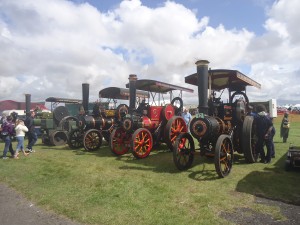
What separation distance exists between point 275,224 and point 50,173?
4717mm

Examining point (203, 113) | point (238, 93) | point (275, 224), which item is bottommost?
point (275, 224)

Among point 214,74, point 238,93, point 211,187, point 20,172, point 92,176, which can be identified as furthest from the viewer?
point 238,93

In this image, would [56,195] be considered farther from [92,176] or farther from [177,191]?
[177,191]

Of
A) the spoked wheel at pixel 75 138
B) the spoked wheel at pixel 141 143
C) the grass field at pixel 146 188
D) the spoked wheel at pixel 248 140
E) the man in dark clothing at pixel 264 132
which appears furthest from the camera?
the spoked wheel at pixel 75 138

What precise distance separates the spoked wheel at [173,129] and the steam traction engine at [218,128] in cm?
95

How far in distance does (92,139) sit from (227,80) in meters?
4.81

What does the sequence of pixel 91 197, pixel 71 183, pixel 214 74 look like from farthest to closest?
1. pixel 214 74
2. pixel 71 183
3. pixel 91 197

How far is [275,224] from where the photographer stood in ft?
11.4

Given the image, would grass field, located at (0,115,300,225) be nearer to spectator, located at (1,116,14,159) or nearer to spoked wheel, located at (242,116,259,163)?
spoked wheel, located at (242,116,259,163)

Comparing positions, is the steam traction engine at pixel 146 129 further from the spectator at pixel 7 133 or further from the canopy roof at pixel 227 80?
the spectator at pixel 7 133

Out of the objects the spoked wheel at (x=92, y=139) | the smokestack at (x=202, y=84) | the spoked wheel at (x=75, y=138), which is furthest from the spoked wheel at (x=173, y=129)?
the spoked wheel at (x=75, y=138)

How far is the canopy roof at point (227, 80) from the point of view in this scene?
23.8ft

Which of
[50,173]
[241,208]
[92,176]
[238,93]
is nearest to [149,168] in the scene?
[92,176]

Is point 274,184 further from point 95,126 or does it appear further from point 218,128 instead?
point 95,126
